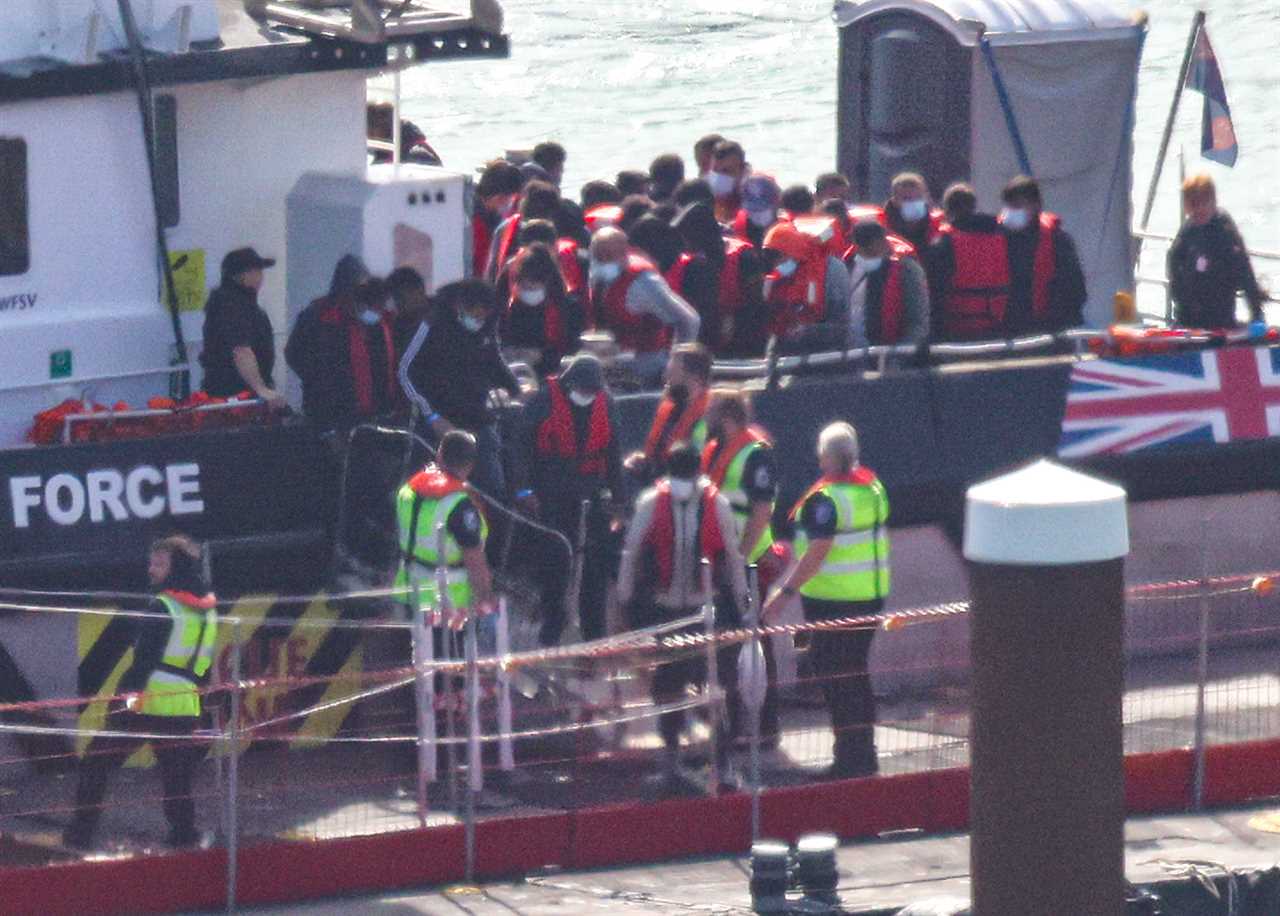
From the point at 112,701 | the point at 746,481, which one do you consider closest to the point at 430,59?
the point at 746,481

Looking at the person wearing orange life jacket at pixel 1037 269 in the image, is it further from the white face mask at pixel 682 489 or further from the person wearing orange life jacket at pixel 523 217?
the white face mask at pixel 682 489

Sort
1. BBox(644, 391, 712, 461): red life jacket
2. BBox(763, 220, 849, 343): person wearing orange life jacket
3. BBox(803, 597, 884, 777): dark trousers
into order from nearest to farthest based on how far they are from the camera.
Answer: BBox(803, 597, 884, 777): dark trousers < BBox(644, 391, 712, 461): red life jacket < BBox(763, 220, 849, 343): person wearing orange life jacket

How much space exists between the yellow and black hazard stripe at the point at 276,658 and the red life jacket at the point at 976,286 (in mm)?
3259

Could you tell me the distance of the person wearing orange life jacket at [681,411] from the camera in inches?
424

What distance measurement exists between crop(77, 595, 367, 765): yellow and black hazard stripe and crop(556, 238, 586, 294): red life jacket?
6.38 feet

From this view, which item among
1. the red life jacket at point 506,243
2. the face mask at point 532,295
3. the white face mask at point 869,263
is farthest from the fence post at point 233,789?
the white face mask at point 869,263

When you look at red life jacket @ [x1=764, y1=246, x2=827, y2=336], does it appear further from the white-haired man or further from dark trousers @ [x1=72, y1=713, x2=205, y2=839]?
dark trousers @ [x1=72, y1=713, x2=205, y2=839]

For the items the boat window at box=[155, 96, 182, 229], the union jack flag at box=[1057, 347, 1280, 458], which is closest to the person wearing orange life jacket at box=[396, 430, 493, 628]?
the boat window at box=[155, 96, 182, 229]

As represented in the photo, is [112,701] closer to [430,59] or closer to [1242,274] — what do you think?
[430,59]

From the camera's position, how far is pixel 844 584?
33.9 feet

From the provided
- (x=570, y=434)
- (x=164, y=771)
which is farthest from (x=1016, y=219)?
(x=164, y=771)

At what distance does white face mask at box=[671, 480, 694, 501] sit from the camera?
33.1 ft

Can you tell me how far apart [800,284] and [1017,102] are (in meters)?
2.91

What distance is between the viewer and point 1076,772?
6008mm
